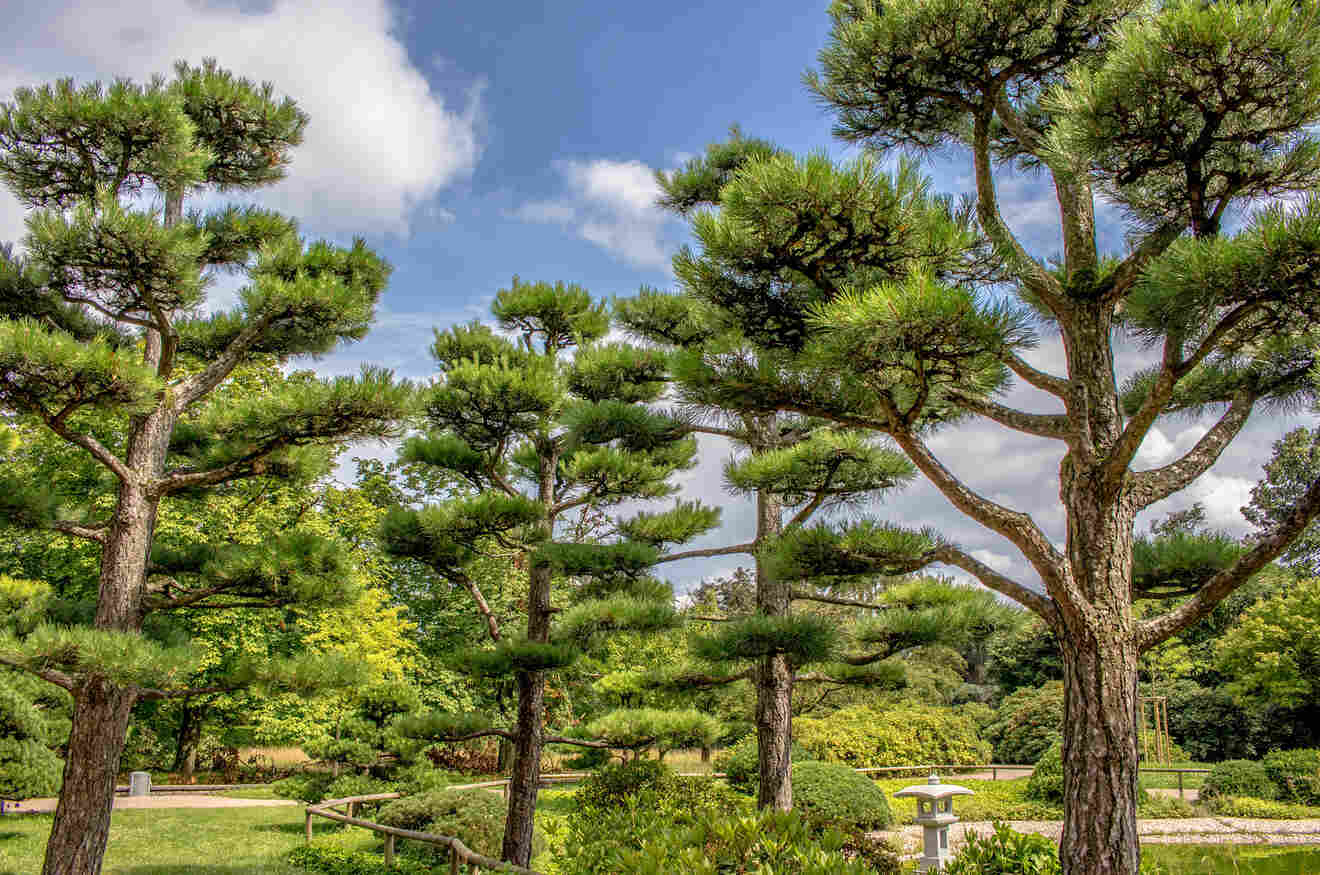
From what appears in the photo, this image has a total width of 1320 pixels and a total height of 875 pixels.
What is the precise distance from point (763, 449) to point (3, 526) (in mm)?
6230

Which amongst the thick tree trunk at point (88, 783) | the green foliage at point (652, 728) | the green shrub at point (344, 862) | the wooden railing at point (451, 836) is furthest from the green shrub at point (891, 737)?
the thick tree trunk at point (88, 783)

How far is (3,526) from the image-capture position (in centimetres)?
602

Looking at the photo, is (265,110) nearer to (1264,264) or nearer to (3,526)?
(3,526)

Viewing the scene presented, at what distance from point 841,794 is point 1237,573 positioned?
8116 millimetres

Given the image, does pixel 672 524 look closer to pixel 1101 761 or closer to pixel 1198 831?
pixel 1101 761

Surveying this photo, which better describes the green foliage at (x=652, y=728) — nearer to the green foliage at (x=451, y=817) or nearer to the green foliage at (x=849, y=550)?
the green foliage at (x=451, y=817)

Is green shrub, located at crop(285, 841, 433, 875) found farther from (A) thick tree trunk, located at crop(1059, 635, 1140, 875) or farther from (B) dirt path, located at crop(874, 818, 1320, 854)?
(A) thick tree trunk, located at crop(1059, 635, 1140, 875)

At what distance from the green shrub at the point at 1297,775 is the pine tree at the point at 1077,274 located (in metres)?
12.4

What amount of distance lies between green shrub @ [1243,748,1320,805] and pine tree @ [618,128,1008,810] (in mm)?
10433

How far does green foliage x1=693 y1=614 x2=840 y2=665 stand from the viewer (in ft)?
20.5

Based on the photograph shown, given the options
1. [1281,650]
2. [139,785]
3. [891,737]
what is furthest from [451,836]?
[1281,650]

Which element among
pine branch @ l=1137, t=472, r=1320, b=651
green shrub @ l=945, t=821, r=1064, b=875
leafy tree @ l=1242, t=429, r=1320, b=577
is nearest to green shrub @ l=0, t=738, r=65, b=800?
green shrub @ l=945, t=821, r=1064, b=875

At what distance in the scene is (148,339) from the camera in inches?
259

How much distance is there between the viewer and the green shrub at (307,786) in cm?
1030
